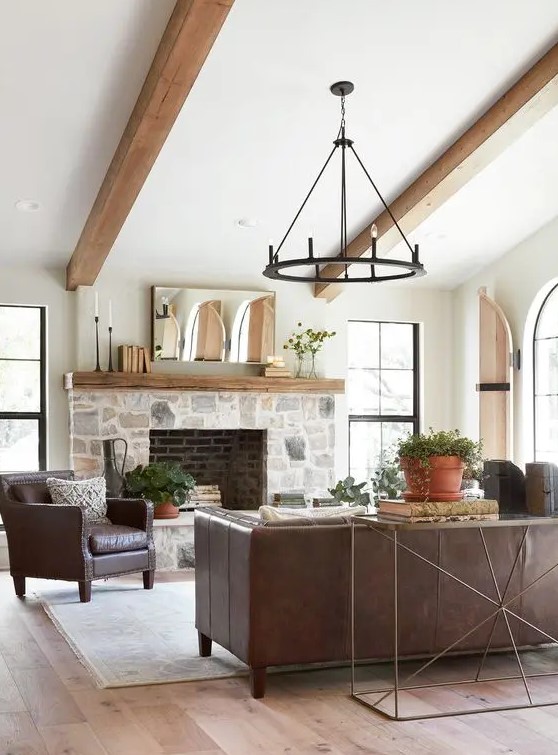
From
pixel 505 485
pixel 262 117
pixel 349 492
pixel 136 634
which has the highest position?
pixel 262 117

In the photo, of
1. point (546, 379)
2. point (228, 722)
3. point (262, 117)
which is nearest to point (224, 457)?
point (546, 379)

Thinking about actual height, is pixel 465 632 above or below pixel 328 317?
below

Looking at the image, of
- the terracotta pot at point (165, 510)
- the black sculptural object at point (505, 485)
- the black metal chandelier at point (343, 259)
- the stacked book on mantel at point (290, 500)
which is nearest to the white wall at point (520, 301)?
the black metal chandelier at point (343, 259)

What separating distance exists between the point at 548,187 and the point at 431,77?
204 centimetres

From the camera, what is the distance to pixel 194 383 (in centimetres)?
852

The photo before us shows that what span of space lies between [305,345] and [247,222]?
1578mm

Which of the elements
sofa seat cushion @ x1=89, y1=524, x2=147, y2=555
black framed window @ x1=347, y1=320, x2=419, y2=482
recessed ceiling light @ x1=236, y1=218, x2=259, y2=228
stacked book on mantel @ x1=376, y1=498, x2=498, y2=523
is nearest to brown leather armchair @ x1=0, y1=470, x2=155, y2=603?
sofa seat cushion @ x1=89, y1=524, x2=147, y2=555

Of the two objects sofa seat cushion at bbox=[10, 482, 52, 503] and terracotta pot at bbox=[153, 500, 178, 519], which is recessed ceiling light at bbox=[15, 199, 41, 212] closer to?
sofa seat cushion at bbox=[10, 482, 52, 503]

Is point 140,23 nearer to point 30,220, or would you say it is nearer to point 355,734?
point 30,220

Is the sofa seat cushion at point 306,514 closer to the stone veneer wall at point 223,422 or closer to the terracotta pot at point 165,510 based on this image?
the terracotta pot at point 165,510

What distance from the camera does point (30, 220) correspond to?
7504mm

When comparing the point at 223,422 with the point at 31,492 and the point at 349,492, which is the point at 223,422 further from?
the point at 31,492

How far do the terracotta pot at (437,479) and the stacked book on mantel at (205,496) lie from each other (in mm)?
4570

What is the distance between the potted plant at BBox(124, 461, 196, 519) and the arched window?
315 centimetres
